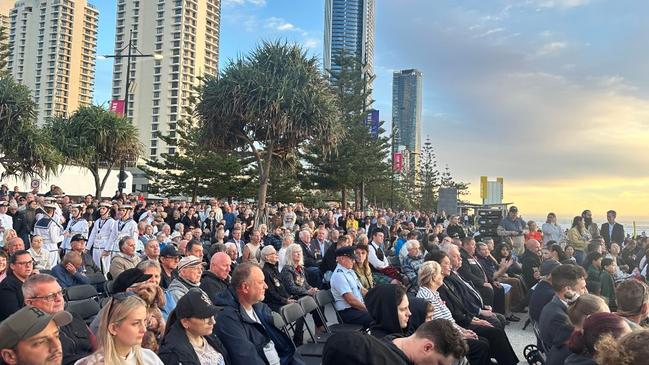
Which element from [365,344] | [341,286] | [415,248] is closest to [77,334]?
[365,344]

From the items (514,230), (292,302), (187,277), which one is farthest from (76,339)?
(514,230)

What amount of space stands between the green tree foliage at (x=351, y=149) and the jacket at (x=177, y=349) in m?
27.4

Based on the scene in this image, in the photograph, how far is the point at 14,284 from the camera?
18.0 feet

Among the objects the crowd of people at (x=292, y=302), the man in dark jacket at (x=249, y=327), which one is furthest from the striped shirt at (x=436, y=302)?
the man in dark jacket at (x=249, y=327)

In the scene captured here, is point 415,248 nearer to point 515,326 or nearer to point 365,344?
point 515,326

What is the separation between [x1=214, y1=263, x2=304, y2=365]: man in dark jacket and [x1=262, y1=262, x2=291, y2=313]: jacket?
2290 mm

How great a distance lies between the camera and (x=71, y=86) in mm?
137375

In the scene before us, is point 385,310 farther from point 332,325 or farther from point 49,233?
point 49,233

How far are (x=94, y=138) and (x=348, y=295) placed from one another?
24.0m

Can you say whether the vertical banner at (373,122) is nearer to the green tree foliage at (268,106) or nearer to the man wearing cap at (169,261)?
the green tree foliage at (268,106)

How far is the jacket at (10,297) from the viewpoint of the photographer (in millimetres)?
5344

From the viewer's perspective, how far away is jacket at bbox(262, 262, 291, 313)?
7211mm

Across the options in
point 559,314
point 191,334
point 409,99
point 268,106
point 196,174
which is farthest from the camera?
point 409,99

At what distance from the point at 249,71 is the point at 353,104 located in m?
19.9
